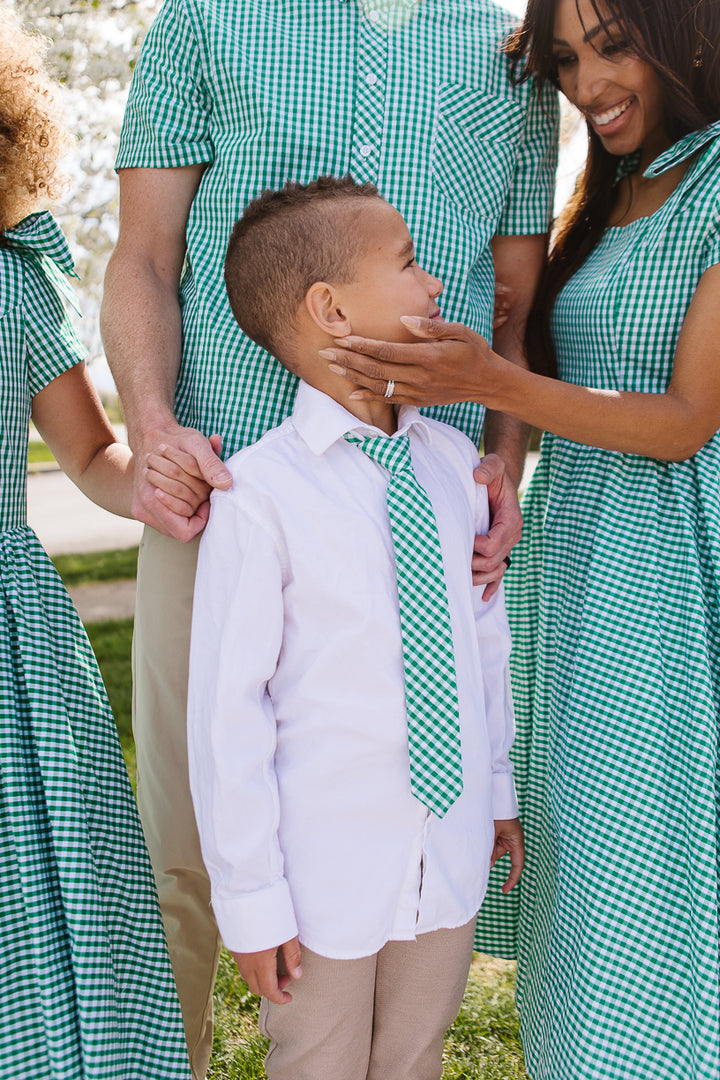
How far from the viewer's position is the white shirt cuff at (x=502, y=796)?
1.83 m

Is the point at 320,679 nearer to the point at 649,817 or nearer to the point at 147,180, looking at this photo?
the point at 649,817

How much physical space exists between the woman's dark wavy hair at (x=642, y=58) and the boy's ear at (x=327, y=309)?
0.77 meters

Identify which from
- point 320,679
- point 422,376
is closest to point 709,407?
point 422,376

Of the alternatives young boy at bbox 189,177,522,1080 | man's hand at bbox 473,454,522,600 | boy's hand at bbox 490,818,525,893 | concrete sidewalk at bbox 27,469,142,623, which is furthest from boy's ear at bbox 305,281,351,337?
concrete sidewalk at bbox 27,469,142,623

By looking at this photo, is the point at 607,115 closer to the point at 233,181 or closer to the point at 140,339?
the point at 233,181

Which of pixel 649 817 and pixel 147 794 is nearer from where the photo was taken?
pixel 649 817

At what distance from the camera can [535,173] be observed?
7.00 ft

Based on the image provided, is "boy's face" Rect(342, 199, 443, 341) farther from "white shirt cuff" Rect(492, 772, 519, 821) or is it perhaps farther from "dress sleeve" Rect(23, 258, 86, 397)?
"white shirt cuff" Rect(492, 772, 519, 821)

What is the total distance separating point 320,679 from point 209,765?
0.23 meters

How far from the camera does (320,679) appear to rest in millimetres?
1516

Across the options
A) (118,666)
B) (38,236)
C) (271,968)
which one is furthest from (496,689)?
(118,666)

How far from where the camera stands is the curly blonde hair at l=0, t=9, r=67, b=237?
1790mm

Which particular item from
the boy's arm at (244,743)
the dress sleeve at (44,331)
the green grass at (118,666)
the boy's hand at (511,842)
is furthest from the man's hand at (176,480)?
the green grass at (118,666)

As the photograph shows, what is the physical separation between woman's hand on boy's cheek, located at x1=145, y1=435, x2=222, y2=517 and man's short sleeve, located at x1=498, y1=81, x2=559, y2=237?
1000 millimetres
